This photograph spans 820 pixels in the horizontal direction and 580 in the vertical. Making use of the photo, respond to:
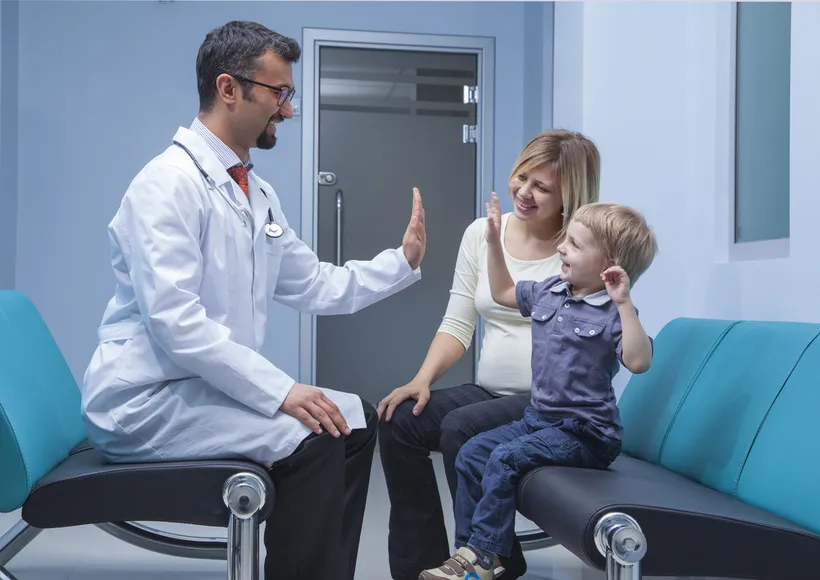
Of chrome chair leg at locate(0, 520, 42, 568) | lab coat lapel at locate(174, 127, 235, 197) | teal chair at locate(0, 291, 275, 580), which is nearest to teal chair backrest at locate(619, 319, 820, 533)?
teal chair at locate(0, 291, 275, 580)

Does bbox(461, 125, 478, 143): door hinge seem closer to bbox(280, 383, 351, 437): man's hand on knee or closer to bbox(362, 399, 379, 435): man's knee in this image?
bbox(362, 399, 379, 435): man's knee

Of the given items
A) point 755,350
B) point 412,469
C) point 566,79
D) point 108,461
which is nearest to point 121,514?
point 108,461

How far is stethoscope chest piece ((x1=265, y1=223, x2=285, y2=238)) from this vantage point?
177cm

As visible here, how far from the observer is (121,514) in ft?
4.96

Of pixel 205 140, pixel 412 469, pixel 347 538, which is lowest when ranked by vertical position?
pixel 347 538

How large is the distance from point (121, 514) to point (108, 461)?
0.56ft

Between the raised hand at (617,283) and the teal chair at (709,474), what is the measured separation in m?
0.34

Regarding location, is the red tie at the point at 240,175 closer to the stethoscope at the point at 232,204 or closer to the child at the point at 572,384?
the stethoscope at the point at 232,204

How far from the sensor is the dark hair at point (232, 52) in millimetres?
1775

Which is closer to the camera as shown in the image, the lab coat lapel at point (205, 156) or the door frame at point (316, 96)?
the lab coat lapel at point (205, 156)

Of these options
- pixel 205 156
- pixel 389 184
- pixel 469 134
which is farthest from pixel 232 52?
pixel 469 134

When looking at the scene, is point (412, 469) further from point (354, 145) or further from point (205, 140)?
point (354, 145)

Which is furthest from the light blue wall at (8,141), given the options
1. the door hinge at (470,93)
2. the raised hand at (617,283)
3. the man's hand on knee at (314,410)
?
the raised hand at (617,283)

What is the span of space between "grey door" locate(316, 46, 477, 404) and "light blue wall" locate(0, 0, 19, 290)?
1.47m
